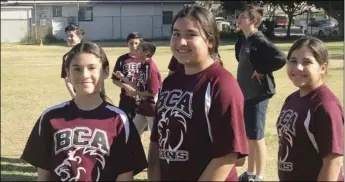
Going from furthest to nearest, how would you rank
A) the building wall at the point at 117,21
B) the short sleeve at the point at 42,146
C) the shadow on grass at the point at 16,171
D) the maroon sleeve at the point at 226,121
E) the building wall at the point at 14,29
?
the building wall at the point at 117,21, the building wall at the point at 14,29, the shadow on grass at the point at 16,171, the short sleeve at the point at 42,146, the maroon sleeve at the point at 226,121

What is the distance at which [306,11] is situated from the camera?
4688cm

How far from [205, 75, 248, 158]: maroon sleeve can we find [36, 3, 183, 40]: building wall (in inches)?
1626

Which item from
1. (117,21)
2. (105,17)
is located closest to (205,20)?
(117,21)

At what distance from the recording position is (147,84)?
648cm

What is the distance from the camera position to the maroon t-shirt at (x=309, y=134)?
9.74 ft

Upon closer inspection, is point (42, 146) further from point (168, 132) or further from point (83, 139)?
point (168, 132)

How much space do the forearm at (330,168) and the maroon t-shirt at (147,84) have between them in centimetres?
361

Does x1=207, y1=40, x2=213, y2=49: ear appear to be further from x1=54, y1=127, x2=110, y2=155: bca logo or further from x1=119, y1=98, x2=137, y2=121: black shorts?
x1=119, y1=98, x2=137, y2=121: black shorts

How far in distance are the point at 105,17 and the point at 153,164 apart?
42902mm

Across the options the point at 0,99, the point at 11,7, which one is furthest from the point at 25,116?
the point at 11,7

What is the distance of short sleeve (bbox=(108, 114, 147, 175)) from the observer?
2.86 m

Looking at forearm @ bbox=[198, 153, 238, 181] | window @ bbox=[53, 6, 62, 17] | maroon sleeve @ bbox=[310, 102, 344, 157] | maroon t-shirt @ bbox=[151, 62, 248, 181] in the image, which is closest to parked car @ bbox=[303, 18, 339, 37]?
window @ bbox=[53, 6, 62, 17]

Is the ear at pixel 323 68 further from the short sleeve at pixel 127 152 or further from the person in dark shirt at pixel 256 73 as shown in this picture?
the person in dark shirt at pixel 256 73

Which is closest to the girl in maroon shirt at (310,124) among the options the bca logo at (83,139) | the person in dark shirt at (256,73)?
the bca logo at (83,139)
